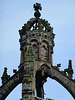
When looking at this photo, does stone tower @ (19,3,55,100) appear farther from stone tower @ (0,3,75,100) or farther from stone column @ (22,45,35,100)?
stone column @ (22,45,35,100)

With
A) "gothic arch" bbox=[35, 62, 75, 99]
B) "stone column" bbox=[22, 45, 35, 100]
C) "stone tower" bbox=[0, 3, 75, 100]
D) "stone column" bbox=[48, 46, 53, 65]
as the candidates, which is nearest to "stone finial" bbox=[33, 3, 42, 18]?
"stone tower" bbox=[0, 3, 75, 100]

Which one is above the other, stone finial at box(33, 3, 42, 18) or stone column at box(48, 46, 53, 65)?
stone finial at box(33, 3, 42, 18)

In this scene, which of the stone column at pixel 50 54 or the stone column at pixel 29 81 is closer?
the stone column at pixel 29 81

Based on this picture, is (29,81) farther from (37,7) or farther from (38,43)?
(37,7)

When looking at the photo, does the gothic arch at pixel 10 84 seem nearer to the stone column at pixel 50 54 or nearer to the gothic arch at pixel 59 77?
the gothic arch at pixel 59 77

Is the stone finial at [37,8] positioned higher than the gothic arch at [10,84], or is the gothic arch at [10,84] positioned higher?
the stone finial at [37,8]

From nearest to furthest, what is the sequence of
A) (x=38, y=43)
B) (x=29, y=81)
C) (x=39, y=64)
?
(x=29, y=81) → (x=39, y=64) → (x=38, y=43)

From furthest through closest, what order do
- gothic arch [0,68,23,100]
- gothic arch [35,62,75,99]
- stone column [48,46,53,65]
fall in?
stone column [48,46,53,65], gothic arch [0,68,23,100], gothic arch [35,62,75,99]

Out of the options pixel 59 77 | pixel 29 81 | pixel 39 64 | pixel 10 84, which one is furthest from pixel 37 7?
pixel 29 81

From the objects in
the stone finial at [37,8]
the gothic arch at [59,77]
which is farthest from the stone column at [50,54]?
the stone finial at [37,8]

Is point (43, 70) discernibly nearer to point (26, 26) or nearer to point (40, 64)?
point (40, 64)

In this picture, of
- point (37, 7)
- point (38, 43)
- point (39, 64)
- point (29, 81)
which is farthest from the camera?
point (37, 7)

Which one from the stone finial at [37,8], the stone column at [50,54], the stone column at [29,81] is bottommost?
the stone column at [29,81]

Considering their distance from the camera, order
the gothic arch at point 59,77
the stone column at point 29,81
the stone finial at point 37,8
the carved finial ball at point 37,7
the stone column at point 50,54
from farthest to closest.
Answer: the carved finial ball at point 37,7 → the stone finial at point 37,8 → the stone column at point 50,54 → the gothic arch at point 59,77 → the stone column at point 29,81
